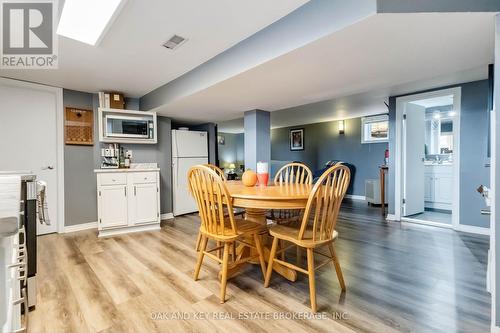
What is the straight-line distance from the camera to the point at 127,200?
3438mm

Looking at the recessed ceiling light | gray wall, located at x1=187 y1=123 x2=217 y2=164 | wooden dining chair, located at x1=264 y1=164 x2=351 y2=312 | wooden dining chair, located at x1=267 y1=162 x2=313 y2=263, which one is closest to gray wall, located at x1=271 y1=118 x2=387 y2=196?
gray wall, located at x1=187 y1=123 x2=217 y2=164

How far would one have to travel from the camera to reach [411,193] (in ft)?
13.0

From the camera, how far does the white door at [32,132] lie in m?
3.04

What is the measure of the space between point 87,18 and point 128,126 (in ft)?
6.58

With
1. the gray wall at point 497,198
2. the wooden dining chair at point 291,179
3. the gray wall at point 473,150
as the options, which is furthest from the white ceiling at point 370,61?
the wooden dining chair at point 291,179

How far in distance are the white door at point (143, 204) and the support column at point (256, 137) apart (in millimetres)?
1563

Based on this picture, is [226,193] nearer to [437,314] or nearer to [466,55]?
[437,314]

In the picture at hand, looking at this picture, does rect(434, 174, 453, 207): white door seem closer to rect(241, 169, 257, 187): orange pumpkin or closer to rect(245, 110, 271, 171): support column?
rect(245, 110, 271, 171): support column

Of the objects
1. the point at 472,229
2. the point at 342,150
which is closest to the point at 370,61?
the point at 472,229

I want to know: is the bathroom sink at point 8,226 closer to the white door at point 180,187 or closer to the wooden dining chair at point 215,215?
the wooden dining chair at point 215,215

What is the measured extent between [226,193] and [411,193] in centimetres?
365

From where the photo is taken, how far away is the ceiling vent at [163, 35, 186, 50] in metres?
2.10

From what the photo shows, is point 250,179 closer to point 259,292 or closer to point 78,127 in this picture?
point 259,292

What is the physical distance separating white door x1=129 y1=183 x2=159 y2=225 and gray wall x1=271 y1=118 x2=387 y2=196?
4.74 meters
